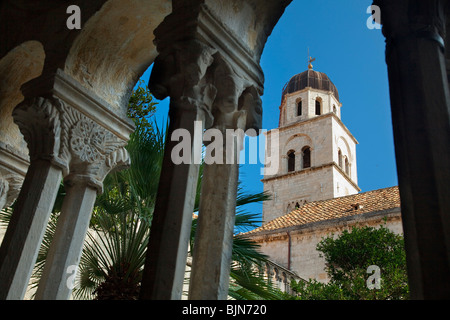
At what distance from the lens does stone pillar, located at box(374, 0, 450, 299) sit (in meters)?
1.75

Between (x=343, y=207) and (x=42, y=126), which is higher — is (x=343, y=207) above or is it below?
above

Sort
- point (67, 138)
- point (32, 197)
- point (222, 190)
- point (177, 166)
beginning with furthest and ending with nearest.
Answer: point (67, 138), point (32, 197), point (222, 190), point (177, 166)

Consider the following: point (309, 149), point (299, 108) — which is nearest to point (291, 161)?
point (309, 149)

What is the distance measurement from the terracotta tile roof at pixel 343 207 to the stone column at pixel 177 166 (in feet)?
46.1

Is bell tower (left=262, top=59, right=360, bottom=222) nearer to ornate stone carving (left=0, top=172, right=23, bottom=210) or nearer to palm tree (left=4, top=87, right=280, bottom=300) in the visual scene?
palm tree (left=4, top=87, right=280, bottom=300)

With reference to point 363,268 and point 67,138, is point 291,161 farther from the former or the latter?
point 67,138

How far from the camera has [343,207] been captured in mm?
17875

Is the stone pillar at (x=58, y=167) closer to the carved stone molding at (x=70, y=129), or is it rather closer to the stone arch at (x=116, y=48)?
the carved stone molding at (x=70, y=129)

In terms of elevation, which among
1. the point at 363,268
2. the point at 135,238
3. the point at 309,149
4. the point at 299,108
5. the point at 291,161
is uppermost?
the point at 299,108

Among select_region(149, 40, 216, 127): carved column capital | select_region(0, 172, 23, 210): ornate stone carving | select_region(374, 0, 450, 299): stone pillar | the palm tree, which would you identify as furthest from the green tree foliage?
select_region(374, 0, 450, 299): stone pillar

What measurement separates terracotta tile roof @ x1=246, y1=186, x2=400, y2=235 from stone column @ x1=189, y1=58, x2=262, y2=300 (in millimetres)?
13728

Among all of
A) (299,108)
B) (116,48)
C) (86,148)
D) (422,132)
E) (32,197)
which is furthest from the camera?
(299,108)

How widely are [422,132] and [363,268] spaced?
395 inches
